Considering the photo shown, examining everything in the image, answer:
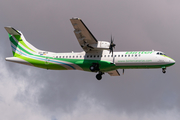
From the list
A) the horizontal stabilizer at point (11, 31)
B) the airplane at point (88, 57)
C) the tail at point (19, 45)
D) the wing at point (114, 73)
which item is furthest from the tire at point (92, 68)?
the horizontal stabilizer at point (11, 31)

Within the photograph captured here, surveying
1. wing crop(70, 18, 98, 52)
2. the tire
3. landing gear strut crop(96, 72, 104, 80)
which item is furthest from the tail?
landing gear strut crop(96, 72, 104, 80)

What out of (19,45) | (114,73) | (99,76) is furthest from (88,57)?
(19,45)

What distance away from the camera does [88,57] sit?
3177 centimetres

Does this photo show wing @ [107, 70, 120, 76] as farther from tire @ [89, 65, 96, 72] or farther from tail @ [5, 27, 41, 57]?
tail @ [5, 27, 41, 57]

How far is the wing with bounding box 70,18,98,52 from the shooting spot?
2842 centimetres

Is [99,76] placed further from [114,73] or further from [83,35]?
[83,35]

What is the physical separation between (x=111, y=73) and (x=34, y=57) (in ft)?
30.0

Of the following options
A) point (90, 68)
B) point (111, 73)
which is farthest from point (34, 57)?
point (111, 73)

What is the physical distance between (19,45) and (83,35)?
8.72 meters

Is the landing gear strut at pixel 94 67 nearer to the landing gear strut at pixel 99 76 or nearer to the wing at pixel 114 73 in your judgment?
the landing gear strut at pixel 99 76

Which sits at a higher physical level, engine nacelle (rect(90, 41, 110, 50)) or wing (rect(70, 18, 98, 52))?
wing (rect(70, 18, 98, 52))

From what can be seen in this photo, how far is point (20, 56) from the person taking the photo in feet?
111

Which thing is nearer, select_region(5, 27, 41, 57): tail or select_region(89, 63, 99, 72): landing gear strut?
select_region(89, 63, 99, 72): landing gear strut

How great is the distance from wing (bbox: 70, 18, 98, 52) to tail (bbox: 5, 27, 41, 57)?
6019 mm
